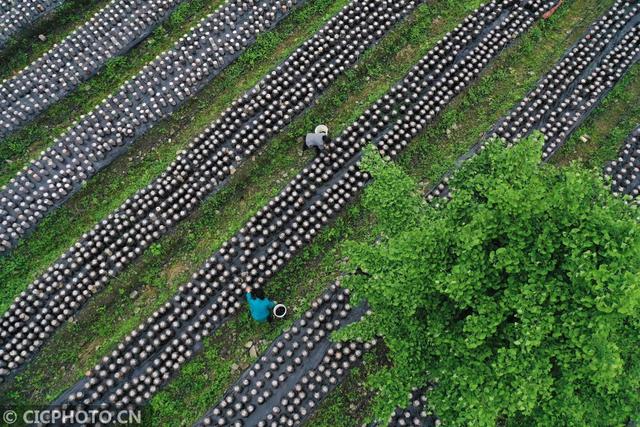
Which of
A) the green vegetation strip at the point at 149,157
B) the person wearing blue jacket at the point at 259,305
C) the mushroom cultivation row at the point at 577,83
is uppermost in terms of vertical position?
the green vegetation strip at the point at 149,157

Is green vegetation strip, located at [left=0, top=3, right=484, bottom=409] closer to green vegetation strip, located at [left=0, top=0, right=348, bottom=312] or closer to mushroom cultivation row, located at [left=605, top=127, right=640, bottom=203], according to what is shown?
green vegetation strip, located at [left=0, top=0, right=348, bottom=312]

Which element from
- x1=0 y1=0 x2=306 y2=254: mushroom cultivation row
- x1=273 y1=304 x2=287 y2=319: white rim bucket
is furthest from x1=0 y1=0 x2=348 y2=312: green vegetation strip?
x1=273 y1=304 x2=287 y2=319: white rim bucket

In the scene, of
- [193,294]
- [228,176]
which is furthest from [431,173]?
[193,294]

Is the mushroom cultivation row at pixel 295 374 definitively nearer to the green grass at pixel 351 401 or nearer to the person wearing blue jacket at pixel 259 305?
the green grass at pixel 351 401

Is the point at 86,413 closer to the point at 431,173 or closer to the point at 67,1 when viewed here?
the point at 431,173

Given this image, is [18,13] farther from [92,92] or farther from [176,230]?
[176,230]

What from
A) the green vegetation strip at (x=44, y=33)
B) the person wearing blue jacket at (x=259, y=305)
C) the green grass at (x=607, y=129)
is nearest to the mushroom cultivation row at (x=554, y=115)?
the green grass at (x=607, y=129)
